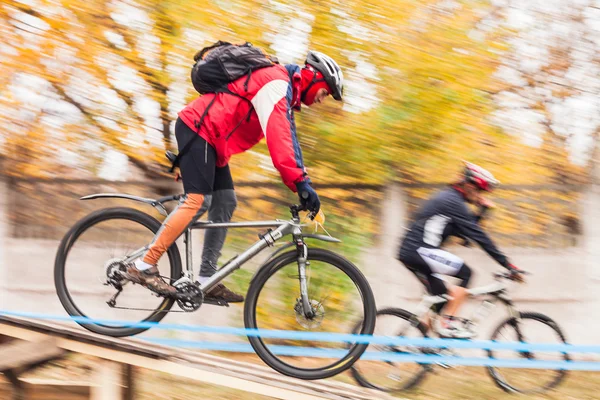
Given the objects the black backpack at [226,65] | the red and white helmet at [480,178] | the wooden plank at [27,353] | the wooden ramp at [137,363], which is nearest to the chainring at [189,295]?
the wooden ramp at [137,363]

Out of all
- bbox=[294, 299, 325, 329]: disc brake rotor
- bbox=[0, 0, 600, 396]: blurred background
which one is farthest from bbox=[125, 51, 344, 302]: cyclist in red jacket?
bbox=[0, 0, 600, 396]: blurred background

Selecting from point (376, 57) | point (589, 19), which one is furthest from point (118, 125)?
point (589, 19)

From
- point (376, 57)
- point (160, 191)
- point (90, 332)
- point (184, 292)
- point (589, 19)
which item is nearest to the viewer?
point (184, 292)

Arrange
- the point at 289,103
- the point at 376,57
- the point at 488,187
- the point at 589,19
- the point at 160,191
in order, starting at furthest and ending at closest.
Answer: the point at 589,19
the point at 160,191
the point at 376,57
the point at 488,187
the point at 289,103

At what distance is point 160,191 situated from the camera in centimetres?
700

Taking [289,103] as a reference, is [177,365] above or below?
below

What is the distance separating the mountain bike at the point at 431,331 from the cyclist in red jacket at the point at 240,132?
197 cm

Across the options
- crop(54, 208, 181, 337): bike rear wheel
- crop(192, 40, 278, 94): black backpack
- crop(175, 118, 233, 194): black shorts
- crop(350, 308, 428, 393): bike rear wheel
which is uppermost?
crop(192, 40, 278, 94): black backpack

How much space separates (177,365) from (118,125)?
3.31m

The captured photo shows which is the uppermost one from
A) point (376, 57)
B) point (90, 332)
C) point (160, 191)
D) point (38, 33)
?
point (376, 57)

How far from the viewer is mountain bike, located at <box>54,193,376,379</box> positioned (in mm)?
3783

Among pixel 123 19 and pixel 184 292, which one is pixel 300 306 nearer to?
pixel 184 292

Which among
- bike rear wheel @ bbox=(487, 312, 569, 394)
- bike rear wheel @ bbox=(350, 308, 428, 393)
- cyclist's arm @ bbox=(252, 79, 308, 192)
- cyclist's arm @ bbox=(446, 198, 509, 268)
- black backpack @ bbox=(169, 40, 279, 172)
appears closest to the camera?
cyclist's arm @ bbox=(252, 79, 308, 192)

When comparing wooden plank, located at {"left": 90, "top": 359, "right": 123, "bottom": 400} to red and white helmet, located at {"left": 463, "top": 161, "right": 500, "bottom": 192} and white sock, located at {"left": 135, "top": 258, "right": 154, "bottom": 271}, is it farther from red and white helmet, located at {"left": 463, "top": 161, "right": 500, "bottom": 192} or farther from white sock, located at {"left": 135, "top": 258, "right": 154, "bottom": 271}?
red and white helmet, located at {"left": 463, "top": 161, "right": 500, "bottom": 192}
